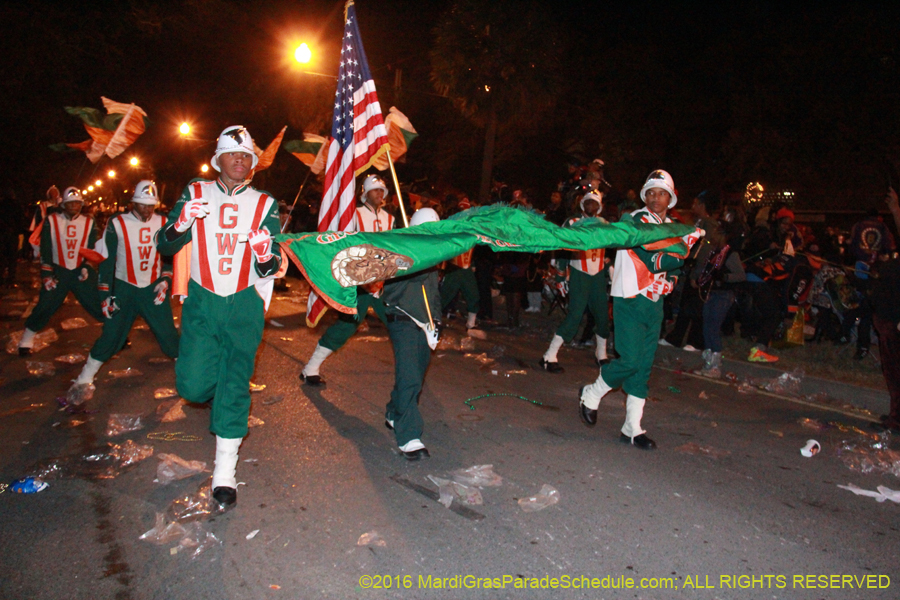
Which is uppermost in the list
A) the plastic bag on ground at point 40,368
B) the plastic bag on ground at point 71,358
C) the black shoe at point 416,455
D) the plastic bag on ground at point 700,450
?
the plastic bag on ground at point 700,450

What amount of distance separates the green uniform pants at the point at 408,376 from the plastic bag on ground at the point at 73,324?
22.9ft

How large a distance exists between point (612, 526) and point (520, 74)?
48.4ft

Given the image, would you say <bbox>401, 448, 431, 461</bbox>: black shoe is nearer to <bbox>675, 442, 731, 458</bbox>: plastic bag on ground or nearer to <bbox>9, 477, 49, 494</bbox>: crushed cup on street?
<bbox>675, 442, 731, 458</bbox>: plastic bag on ground

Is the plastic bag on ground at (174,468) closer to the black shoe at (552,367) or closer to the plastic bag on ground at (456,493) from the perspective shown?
the plastic bag on ground at (456,493)

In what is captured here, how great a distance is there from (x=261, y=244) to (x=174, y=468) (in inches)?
68.3

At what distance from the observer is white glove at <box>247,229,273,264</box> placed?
13.6 feet

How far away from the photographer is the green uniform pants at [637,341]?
18.5 feet

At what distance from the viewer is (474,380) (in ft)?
25.4

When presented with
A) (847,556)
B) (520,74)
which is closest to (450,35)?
(520,74)

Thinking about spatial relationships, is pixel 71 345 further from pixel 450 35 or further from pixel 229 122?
pixel 229 122

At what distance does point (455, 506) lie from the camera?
4.30 meters

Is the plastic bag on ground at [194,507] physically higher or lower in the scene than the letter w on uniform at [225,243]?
lower

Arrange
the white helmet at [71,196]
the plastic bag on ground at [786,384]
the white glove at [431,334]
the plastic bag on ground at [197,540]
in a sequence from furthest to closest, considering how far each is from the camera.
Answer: the white helmet at [71,196]
the plastic bag on ground at [786,384]
the white glove at [431,334]
the plastic bag on ground at [197,540]

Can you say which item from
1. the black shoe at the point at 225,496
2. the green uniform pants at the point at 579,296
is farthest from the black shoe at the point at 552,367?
the black shoe at the point at 225,496
